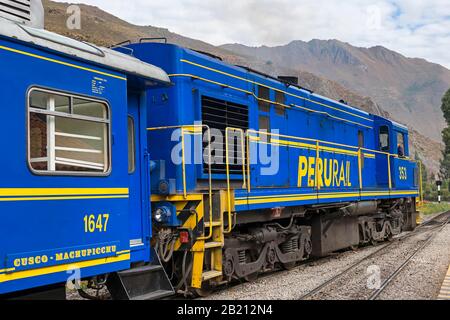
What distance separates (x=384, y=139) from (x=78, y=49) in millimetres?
12126

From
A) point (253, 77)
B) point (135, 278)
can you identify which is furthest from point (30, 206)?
point (253, 77)

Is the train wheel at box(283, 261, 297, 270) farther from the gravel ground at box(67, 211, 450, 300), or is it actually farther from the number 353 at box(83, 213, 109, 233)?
the number 353 at box(83, 213, 109, 233)

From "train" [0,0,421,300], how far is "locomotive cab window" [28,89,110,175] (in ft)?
0.04

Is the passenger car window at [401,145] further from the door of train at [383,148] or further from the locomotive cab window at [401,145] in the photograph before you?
the door of train at [383,148]

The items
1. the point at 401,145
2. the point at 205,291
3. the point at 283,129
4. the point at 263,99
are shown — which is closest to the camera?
the point at 205,291

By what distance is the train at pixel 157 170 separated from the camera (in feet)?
15.1

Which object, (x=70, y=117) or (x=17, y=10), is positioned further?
(x=17, y=10)

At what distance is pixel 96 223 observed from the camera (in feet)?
17.2

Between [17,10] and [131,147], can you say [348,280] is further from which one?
[17,10]

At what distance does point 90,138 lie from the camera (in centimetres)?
531

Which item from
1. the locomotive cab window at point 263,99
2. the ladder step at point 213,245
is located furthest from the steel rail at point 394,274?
the locomotive cab window at point 263,99

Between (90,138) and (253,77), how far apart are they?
485 centimetres

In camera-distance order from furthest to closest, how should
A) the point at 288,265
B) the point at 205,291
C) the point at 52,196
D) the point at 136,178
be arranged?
the point at 288,265
the point at 205,291
the point at 136,178
the point at 52,196

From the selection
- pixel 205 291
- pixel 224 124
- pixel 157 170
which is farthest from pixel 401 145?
pixel 157 170
